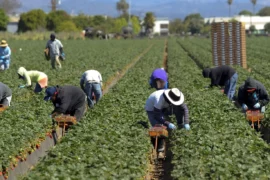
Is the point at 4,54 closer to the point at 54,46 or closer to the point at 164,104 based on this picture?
the point at 54,46

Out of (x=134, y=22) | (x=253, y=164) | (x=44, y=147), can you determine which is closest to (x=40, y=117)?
(x=44, y=147)

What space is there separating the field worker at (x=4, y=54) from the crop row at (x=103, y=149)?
38.1 ft

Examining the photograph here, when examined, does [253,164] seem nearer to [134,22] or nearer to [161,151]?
[161,151]

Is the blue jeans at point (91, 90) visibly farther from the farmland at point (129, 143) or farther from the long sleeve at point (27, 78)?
the long sleeve at point (27, 78)

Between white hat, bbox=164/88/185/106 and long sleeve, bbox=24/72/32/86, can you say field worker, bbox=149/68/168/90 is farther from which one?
long sleeve, bbox=24/72/32/86

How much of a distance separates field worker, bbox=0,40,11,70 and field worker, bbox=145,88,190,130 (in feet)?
47.9

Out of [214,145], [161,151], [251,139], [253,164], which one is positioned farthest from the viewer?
[161,151]

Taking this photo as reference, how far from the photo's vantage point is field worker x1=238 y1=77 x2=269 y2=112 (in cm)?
1247

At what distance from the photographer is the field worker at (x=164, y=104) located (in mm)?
10008

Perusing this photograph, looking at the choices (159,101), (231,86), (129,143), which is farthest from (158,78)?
(231,86)

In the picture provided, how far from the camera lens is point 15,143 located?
9.99m

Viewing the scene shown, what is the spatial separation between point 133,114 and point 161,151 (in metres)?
1.98

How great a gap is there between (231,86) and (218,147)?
21.2 ft

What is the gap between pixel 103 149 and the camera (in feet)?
29.6
